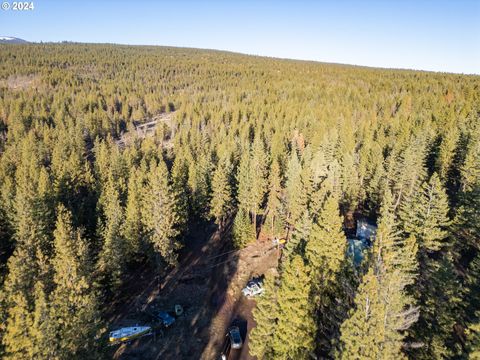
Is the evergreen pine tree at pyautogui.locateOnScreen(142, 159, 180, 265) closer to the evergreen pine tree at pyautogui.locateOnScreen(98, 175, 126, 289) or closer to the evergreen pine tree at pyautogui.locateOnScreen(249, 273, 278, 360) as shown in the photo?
the evergreen pine tree at pyautogui.locateOnScreen(98, 175, 126, 289)

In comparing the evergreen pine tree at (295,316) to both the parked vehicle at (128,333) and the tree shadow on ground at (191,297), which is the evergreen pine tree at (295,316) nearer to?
the tree shadow on ground at (191,297)

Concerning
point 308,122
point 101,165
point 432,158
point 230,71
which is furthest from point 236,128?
point 230,71

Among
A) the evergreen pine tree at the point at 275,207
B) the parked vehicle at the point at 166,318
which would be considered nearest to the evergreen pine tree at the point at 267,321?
the parked vehicle at the point at 166,318

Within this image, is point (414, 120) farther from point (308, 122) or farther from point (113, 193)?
point (113, 193)

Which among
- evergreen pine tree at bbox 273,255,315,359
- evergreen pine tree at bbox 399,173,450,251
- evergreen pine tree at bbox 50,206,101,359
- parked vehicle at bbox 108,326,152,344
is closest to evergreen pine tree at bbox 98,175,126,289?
parked vehicle at bbox 108,326,152,344

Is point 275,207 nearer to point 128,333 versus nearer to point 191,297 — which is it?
point 191,297

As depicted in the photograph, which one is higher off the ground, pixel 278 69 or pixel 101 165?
pixel 278 69

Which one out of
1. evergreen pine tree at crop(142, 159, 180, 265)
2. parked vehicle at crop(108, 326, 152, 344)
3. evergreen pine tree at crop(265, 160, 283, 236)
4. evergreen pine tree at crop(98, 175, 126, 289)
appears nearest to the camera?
parked vehicle at crop(108, 326, 152, 344)

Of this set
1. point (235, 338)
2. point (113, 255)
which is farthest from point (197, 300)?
point (113, 255)
